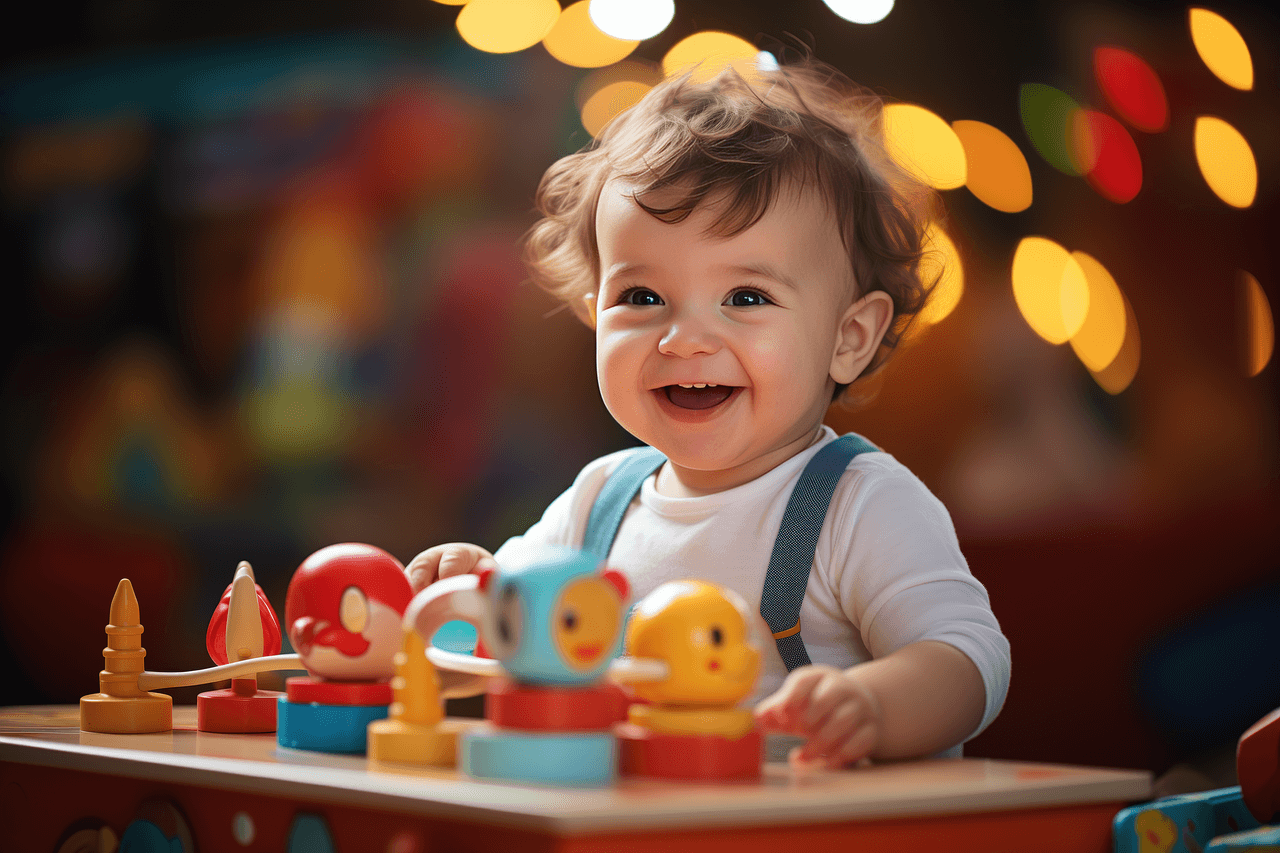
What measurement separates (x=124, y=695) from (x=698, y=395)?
445mm

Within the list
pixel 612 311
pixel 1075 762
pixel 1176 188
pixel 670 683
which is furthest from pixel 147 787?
pixel 1176 188

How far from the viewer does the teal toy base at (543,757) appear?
0.55 meters

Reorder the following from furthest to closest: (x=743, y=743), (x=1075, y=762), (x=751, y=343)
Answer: (x=1075, y=762) → (x=751, y=343) → (x=743, y=743)

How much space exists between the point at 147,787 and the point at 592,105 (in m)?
1.37

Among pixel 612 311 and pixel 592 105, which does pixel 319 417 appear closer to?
pixel 592 105

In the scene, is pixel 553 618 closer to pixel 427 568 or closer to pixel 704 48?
pixel 427 568

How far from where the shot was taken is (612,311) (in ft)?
3.23

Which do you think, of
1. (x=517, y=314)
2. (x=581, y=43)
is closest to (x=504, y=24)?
(x=581, y=43)

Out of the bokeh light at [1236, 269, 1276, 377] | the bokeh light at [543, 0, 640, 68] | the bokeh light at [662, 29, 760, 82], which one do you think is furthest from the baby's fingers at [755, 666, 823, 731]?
the bokeh light at [543, 0, 640, 68]

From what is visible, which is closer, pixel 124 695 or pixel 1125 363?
pixel 124 695

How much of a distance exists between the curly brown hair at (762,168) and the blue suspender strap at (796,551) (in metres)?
0.18

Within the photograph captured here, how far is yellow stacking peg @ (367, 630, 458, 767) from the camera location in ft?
2.06

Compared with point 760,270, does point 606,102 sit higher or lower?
higher

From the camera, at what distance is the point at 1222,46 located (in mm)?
1752
